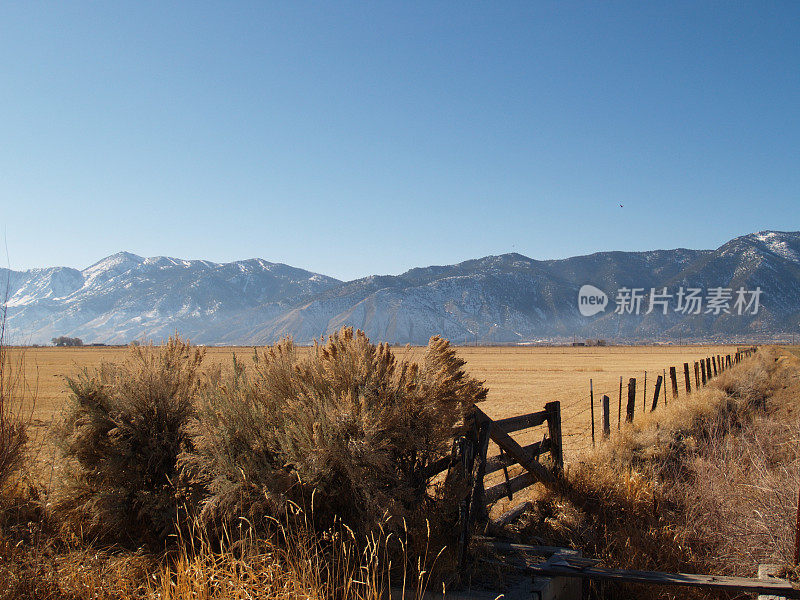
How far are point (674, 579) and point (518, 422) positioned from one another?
229 centimetres

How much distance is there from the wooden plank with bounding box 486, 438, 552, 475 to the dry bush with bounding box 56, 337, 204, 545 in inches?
121

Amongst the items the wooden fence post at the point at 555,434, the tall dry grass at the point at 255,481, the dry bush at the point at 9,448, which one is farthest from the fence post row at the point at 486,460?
the dry bush at the point at 9,448

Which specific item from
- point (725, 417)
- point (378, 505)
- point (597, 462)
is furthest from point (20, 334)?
point (725, 417)

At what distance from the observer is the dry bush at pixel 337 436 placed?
4211 millimetres

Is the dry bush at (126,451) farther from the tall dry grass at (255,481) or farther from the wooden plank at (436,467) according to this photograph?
the wooden plank at (436,467)

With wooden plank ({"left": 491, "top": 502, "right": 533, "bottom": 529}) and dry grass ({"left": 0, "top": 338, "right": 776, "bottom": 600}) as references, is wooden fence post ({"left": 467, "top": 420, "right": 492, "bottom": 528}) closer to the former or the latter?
wooden plank ({"left": 491, "top": 502, "right": 533, "bottom": 529})

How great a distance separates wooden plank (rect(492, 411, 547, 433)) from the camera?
20.0 ft

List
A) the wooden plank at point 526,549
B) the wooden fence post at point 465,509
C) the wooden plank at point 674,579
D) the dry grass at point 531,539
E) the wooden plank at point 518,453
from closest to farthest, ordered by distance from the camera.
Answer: the dry grass at point 531,539 < the wooden fence post at point 465,509 < the wooden plank at point 674,579 < the wooden plank at point 526,549 < the wooden plank at point 518,453

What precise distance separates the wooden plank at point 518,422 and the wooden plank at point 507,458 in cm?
29

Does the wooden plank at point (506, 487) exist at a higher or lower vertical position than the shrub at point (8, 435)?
lower

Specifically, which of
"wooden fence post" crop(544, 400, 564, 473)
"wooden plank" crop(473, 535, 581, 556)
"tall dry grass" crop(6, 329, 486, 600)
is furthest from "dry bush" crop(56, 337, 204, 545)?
"wooden fence post" crop(544, 400, 564, 473)

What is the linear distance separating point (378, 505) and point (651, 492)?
485 centimetres

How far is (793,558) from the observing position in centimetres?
552

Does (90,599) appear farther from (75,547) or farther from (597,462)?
(597,462)
